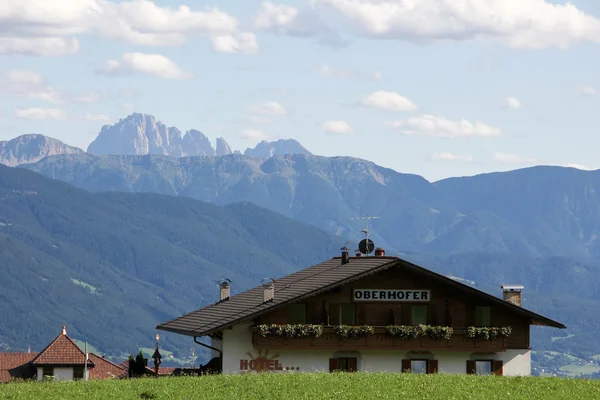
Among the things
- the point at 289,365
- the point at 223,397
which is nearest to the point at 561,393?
the point at 223,397

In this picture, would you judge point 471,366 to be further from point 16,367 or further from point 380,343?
point 16,367

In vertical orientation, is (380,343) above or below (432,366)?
above

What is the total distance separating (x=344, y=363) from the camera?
57688 mm

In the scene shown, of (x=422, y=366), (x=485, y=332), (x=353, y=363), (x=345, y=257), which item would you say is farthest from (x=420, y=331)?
(x=345, y=257)

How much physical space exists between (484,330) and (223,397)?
63.3 feet

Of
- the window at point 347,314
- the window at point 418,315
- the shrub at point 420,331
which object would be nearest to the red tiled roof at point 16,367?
the window at point 347,314

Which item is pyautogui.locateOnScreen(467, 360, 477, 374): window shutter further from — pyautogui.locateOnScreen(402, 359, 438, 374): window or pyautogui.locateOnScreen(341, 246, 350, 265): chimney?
pyautogui.locateOnScreen(341, 246, 350, 265): chimney

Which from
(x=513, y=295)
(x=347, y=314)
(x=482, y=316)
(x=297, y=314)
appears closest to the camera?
(x=297, y=314)

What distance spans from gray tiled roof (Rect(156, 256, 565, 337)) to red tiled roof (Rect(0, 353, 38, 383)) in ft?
129

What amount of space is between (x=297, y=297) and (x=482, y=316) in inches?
354

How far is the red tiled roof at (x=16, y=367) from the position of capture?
9975 cm

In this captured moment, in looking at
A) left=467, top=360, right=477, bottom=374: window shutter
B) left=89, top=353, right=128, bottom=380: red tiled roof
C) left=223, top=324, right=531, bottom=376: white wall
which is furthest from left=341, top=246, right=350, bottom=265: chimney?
left=89, top=353, right=128, bottom=380: red tiled roof

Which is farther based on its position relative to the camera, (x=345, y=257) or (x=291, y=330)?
(x=345, y=257)

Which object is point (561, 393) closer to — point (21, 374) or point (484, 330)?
point (484, 330)
